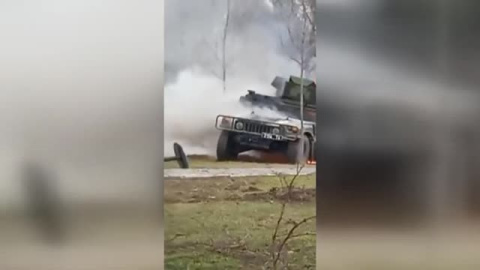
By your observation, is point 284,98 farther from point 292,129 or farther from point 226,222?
point 226,222

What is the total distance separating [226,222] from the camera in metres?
1.16

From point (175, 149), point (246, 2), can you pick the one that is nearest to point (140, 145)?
point (175, 149)

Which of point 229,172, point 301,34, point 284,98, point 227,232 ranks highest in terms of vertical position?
point 301,34

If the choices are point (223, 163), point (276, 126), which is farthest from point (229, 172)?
point (276, 126)

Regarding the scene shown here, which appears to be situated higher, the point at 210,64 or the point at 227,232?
the point at 210,64

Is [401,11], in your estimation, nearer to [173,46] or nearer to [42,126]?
[173,46]

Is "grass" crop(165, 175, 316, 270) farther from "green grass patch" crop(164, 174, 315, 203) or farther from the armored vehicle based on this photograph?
the armored vehicle

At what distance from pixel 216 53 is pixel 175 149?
198mm

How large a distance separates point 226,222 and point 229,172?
0.10 metres

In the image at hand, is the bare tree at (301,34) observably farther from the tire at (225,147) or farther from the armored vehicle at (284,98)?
the tire at (225,147)

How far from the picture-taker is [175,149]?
1.13 metres

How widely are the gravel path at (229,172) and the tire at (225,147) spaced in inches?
1.0

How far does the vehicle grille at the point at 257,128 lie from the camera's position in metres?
1.15

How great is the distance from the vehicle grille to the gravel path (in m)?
0.07
